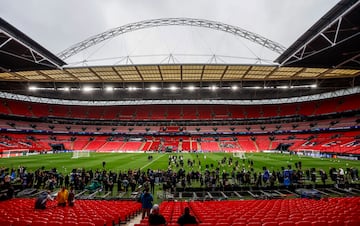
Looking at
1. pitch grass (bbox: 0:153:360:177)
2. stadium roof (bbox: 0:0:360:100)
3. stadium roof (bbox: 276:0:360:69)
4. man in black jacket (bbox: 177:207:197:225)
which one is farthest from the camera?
pitch grass (bbox: 0:153:360:177)

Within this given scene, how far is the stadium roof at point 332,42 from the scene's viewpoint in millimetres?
15959

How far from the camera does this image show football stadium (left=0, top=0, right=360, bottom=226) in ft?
29.0

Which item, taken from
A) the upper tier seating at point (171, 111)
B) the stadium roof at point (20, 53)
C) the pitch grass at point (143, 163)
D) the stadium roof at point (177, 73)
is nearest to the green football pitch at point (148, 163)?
the pitch grass at point (143, 163)

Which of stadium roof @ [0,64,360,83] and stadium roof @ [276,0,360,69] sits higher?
stadium roof @ [0,64,360,83]

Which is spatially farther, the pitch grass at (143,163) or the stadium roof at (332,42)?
the pitch grass at (143,163)

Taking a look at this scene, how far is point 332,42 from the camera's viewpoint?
2050 cm

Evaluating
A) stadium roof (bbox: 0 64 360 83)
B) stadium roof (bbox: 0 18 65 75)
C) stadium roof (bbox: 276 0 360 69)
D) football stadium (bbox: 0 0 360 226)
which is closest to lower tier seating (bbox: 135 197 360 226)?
football stadium (bbox: 0 0 360 226)

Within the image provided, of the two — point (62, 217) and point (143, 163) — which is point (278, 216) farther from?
point (143, 163)

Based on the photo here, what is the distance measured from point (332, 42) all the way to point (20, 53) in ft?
106

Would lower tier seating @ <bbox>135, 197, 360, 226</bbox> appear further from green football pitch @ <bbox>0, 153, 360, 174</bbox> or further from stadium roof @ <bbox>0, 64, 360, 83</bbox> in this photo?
stadium roof @ <bbox>0, 64, 360, 83</bbox>

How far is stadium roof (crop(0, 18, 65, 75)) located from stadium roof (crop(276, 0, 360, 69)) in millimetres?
25385

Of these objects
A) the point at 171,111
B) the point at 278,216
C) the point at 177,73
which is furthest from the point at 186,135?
the point at 278,216

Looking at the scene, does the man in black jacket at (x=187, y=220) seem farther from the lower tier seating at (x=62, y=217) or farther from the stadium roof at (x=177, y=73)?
the stadium roof at (x=177, y=73)

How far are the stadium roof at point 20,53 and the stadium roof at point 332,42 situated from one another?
83.3 ft
